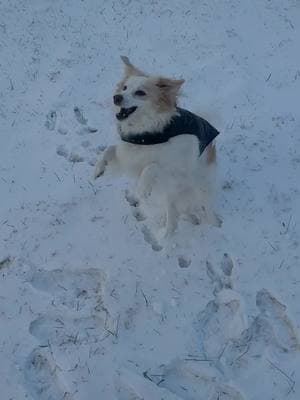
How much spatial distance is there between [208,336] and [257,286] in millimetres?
710

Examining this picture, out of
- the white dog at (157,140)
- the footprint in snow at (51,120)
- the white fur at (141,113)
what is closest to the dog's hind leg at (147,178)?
the white dog at (157,140)

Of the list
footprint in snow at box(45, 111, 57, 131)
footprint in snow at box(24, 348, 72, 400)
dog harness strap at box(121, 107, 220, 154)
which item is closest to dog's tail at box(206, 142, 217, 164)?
dog harness strap at box(121, 107, 220, 154)

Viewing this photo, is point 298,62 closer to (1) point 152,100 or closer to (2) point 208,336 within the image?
(1) point 152,100

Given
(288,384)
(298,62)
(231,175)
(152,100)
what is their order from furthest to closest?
(298,62)
(231,175)
(152,100)
(288,384)

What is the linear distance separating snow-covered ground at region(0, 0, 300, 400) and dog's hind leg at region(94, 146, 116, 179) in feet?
1.64

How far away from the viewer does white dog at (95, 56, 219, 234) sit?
470cm

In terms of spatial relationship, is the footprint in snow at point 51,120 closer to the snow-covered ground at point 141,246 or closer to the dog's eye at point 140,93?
the snow-covered ground at point 141,246

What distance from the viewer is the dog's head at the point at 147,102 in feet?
15.3

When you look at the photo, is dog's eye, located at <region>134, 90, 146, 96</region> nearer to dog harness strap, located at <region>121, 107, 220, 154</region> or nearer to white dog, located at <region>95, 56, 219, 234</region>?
white dog, located at <region>95, 56, 219, 234</region>

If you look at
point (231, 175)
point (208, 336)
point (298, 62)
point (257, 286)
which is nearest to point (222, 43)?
point (298, 62)

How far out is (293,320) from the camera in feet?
14.6

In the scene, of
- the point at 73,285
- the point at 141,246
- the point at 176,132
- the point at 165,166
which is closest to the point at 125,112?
the point at 176,132

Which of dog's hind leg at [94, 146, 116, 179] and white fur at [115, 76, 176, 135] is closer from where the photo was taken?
white fur at [115, 76, 176, 135]

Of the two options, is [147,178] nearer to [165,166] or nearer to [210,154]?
[165,166]
